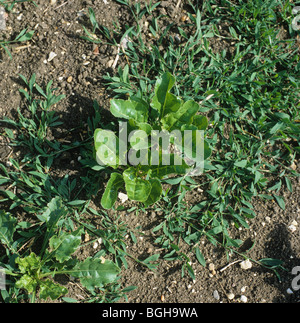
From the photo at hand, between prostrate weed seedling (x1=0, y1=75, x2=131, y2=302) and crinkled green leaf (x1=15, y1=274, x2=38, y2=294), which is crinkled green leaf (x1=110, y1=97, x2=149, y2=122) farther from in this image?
crinkled green leaf (x1=15, y1=274, x2=38, y2=294)

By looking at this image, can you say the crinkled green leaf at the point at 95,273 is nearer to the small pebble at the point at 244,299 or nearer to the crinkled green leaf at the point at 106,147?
the crinkled green leaf at the point at 106,147

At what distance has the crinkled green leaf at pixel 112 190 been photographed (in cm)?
226

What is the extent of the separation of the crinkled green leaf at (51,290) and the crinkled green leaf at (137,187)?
619 millimetres

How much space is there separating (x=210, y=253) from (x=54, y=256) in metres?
0.92

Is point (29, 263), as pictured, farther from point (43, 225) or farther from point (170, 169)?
point (170, 169)

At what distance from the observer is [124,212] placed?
8.15 feet

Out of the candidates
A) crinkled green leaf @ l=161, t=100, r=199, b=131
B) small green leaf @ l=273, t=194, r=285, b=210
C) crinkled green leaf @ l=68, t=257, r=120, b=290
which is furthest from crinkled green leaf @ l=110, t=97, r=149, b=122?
small green leaf @ l=273, t=194, r=285, b=210

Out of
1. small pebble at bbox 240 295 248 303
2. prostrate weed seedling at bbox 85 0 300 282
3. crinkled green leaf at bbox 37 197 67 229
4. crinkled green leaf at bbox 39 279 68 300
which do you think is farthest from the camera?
prostrate weed seedling at bbox 85 0 300 282

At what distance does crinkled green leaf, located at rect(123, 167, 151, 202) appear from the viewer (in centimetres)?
225

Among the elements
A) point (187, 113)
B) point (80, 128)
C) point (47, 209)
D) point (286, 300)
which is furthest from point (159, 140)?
point (286, 300)

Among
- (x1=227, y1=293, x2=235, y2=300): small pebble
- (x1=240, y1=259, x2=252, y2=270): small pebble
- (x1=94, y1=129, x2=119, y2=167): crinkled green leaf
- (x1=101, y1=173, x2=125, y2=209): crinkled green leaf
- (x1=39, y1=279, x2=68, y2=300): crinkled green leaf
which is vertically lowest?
(x1=227, y1=293, x2=235, y2=300): small pebble

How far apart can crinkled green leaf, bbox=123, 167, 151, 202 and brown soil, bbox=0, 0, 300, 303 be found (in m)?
0.26

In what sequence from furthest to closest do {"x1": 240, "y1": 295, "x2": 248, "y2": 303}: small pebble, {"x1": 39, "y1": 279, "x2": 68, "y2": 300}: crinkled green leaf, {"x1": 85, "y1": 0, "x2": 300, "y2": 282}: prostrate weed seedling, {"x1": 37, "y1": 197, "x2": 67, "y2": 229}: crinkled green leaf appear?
{"x1": 85, "y1": 0, "x2": 300, "y2": 282}: prostrate weed seedling
{"x1": 240, "y1": 295, "x2": 248, "y2": 303}: small pebble
{"x1": 37, "y1": 197, "x2": 67, "y2": 229}: crinkled green leaf
{"x1": 39, "y1": 279, "x2": 68, "y2": 300}: crinkled green leaf

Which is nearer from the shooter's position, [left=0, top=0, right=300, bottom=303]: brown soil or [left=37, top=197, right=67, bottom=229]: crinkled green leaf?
[left=37, top=197, right=67, bottom=229]: crinkled green leaf
